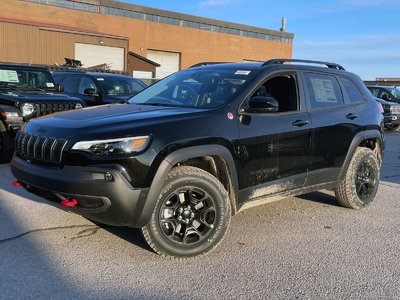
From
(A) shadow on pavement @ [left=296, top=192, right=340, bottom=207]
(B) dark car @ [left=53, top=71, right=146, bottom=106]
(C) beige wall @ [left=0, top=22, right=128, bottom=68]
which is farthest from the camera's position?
(C) beige wall @ [left=0, top=22, right=128, bottom=68]

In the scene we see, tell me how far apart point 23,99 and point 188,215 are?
5.24 metres

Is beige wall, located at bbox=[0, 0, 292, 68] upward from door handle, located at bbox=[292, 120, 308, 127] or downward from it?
upward

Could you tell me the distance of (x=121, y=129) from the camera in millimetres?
3691

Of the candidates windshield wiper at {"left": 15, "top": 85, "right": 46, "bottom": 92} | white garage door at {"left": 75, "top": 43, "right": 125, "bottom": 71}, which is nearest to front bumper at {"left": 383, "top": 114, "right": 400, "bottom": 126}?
windshield wiper at {"left": 15, "top": 85, "right": 46, "bottom": 92}

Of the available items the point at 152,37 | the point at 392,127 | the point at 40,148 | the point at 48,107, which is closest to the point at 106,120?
the point at 40,148

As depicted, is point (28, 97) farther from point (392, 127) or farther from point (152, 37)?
point (152, 37)

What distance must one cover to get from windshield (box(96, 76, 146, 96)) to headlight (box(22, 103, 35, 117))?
277 cm

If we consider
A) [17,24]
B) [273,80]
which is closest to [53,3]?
[17,24]

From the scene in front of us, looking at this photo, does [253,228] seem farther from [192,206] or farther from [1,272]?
[1,272]

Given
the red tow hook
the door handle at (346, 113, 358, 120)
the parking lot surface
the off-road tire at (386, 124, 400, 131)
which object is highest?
the door handle at (346, 113, 358, 120)

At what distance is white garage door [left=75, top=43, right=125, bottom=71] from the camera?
37916 mm

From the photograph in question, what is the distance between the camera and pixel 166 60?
167 ft

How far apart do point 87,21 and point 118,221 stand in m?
42.0

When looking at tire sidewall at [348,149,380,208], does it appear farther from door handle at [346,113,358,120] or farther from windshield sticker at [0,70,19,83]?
windshield sticker at [0,70,19,83]
